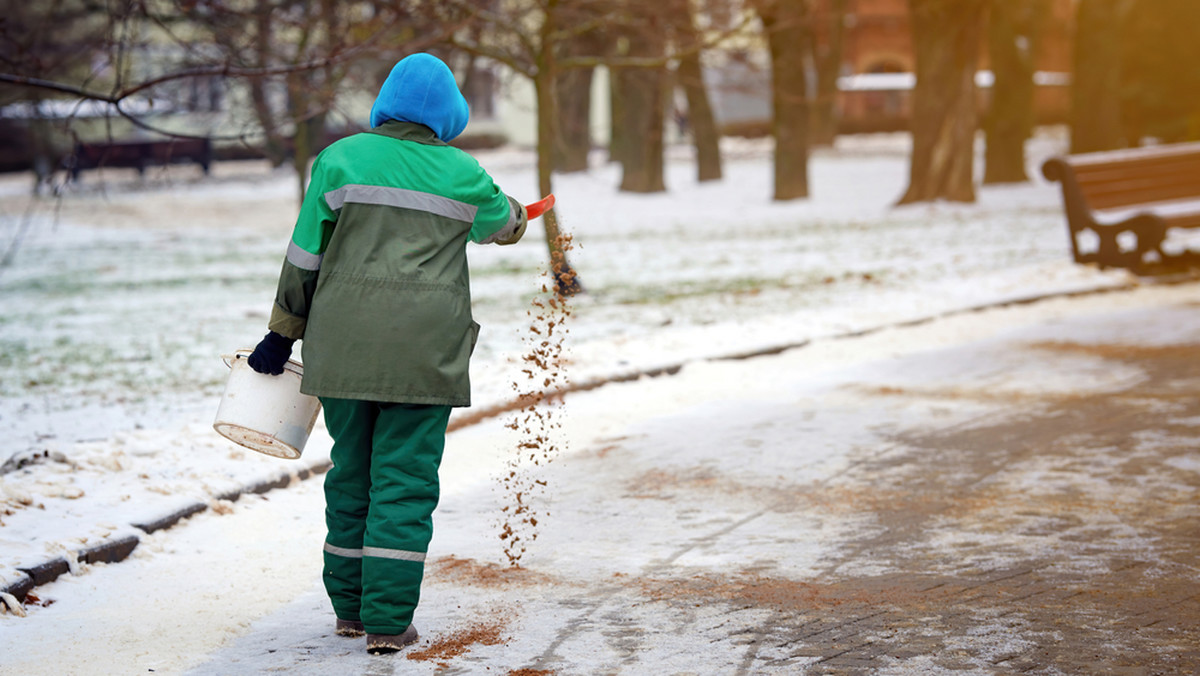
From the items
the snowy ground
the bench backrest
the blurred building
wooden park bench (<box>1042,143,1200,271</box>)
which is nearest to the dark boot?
the snowy ground

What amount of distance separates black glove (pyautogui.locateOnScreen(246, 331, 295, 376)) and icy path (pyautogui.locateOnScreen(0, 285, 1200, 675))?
34.1 inches

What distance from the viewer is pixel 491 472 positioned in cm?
697

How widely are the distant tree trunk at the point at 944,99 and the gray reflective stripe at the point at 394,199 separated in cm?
1945

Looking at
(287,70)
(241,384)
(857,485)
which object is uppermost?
(287,70)

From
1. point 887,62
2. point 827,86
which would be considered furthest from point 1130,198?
point 887,62

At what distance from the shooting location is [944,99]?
898 inches

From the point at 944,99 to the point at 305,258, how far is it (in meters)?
20.0

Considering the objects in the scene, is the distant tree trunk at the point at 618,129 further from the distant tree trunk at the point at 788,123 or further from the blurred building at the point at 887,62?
the blurred building at the point at 887,62

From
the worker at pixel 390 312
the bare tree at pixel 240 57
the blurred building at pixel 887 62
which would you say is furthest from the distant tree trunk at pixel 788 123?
the blurred building at pixel 887 62

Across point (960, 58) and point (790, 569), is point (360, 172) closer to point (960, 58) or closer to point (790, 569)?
point (790, 569)

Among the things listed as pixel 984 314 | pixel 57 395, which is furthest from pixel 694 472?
pixel 984 314

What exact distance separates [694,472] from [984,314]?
595cm

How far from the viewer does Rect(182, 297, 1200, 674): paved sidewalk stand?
167 inches

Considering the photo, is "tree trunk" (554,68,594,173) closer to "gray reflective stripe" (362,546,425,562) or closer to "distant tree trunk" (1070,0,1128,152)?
"distant tree trunk" (1070,0,1128,152)
